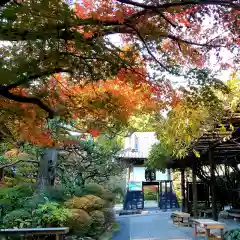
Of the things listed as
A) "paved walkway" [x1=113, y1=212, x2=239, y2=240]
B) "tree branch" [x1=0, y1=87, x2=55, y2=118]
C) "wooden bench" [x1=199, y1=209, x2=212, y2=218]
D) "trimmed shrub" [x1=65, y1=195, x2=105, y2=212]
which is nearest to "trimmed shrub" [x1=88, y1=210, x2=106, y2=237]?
"trimmed shrub" [x1=65, y1=195, x2=105, y2=212]

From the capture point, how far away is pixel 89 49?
382cm

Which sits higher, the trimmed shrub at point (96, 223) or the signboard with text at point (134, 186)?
the signboard with text at point (134, 186)

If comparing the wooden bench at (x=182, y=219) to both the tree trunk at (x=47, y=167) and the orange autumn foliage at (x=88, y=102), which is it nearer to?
the tree trunk at (x=47, y=167)

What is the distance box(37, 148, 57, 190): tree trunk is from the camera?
10677mm

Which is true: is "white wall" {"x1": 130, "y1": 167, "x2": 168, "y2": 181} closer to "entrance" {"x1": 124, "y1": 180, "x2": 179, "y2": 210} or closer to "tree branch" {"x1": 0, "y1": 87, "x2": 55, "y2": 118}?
"entrance" {"x1": 124, "y1": 180, "x2": 179, "y2": 210}

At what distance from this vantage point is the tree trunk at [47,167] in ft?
35.0

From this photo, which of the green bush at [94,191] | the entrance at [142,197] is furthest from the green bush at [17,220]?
the entrance at [142,197]

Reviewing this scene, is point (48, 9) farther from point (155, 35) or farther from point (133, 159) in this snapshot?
point (133, 159)

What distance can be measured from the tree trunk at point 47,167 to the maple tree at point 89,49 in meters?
4.58

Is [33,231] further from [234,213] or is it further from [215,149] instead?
[234,213]

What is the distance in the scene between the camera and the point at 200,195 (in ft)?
59.0

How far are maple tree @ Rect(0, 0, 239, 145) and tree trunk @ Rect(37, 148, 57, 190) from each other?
4.58 metres

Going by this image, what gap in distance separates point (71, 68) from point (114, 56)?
1.87 ft

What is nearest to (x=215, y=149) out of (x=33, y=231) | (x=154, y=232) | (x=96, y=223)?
(x=154, y=232)
